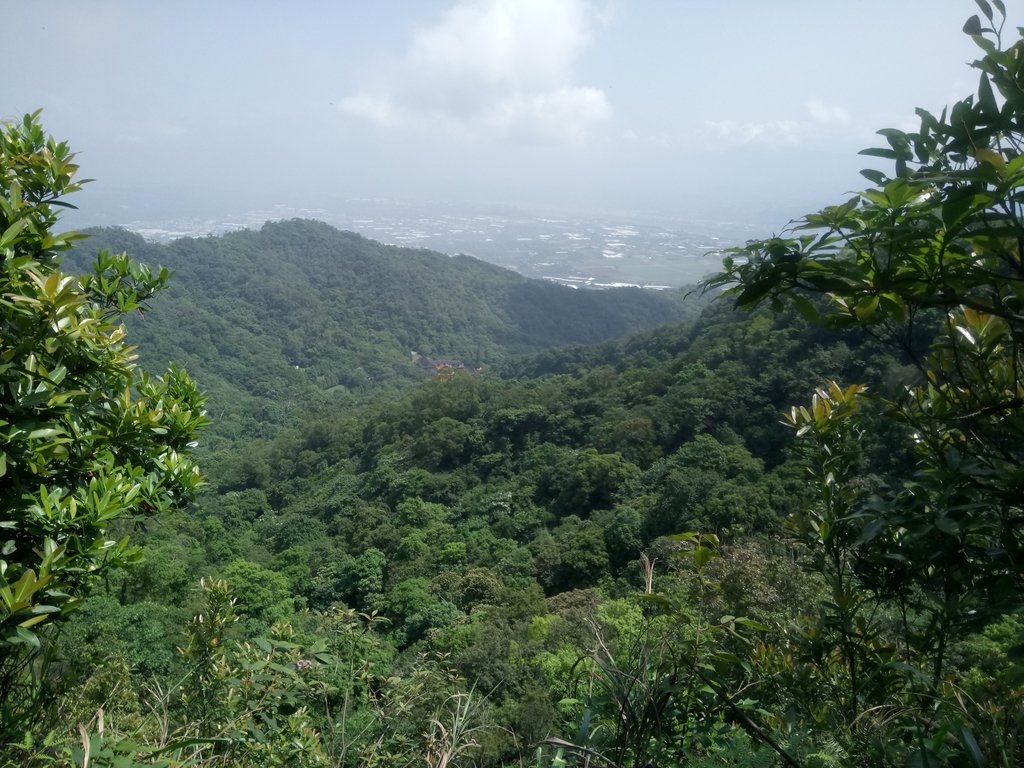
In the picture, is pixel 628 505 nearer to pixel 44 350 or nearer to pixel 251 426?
pixel 44 350

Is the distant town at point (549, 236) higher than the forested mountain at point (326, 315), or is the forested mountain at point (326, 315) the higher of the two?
the distant town at point (549, 236)

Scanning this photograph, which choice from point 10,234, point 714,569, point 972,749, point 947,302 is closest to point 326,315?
point 714,569

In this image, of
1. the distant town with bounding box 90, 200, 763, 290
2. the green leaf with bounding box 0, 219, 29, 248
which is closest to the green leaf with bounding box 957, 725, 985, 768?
the green leaf with bounding box 0, 219, 29, 248

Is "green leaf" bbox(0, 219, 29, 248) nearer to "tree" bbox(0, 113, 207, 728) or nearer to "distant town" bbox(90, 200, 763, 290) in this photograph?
"tree" bbox(0, 113, 207, 728)

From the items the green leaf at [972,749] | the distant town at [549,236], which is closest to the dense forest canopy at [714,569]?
the green leaf at [972,749]

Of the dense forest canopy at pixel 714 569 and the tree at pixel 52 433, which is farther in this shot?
the tree at pixel 52 433

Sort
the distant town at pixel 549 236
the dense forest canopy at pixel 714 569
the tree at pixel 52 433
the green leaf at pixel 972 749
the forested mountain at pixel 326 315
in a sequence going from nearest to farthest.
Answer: the green leaf at pixel 972 749 < the dense forest canopy at pixel 714 569 < the tree at pixel 52 433 < the forested mountain at pixel 326 315 < the distant town at pixel 549 236

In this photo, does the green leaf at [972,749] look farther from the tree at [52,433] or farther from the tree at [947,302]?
the tree at [52,433]

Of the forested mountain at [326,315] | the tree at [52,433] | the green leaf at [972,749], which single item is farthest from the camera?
the forested mountain at [326,315]
